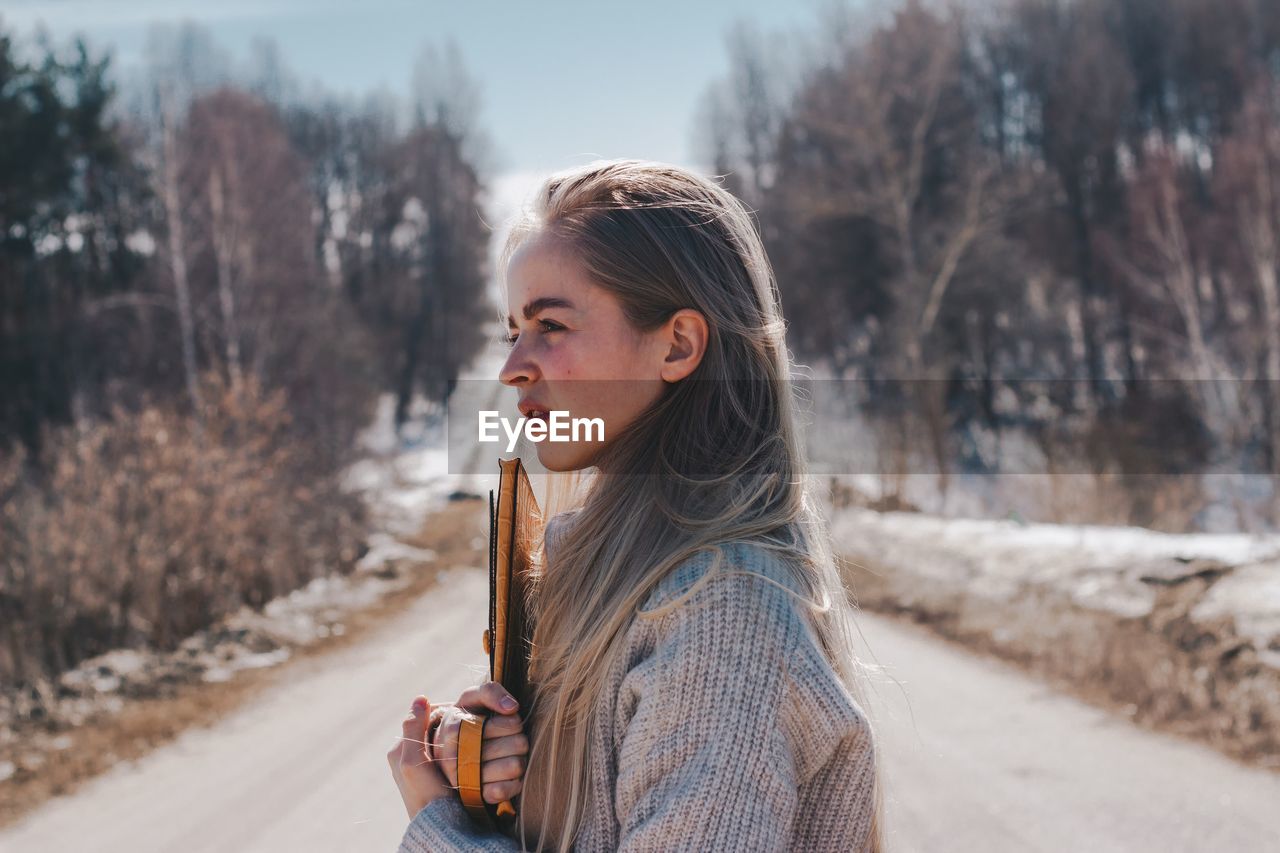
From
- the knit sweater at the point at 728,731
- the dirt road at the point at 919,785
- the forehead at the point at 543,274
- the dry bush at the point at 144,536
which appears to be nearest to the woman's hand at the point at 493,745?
the knit sweater at the point at 728,731

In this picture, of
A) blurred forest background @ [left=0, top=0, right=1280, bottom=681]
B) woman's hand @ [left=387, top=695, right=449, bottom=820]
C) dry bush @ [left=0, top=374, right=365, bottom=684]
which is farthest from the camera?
blurred forest background @ [left=0, top=0, right=1280, bottom=681]

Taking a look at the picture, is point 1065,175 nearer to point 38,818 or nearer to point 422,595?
point 422,595

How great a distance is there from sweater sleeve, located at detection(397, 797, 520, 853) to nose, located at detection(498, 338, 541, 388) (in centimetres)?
59

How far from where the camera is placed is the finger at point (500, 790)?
141cm

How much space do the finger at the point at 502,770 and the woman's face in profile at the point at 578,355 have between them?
0.44m

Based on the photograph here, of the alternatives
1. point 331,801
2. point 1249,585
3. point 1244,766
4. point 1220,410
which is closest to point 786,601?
point 331,801

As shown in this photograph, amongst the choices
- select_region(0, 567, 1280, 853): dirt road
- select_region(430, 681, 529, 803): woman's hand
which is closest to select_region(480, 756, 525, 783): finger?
select_region(430, 681, 529, 803): woman's hand

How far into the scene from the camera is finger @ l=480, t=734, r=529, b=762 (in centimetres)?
141

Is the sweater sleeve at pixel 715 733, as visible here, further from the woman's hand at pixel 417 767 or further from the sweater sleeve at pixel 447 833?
the woman's hand at pixel 417 767

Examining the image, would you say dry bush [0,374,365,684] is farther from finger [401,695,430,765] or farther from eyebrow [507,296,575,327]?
eyebrow [507,296,575,327]

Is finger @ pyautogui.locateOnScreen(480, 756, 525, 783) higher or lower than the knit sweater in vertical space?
lower

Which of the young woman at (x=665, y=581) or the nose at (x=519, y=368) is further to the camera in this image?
the nose at (x=519, y=368)

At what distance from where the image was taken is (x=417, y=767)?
1479 millimetres

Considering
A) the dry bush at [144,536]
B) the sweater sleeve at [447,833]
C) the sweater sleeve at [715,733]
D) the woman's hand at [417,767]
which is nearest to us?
the sweater sleeve at [715,733]
